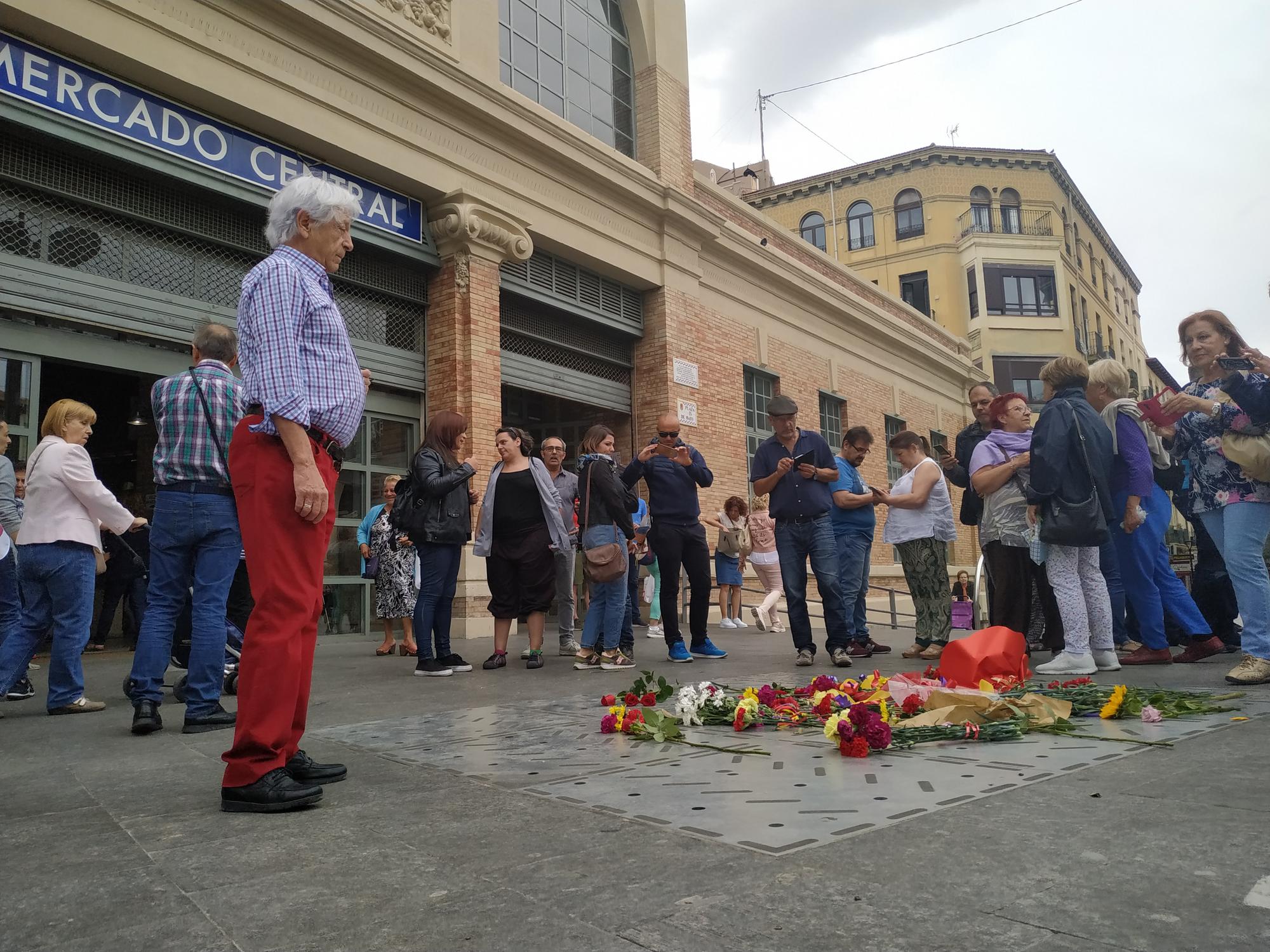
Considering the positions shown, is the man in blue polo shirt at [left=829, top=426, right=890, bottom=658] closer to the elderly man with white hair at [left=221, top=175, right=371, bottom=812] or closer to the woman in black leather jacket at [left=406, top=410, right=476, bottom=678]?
the woman in black leather jacket at [left=406, top=410, right=476, bottom=678]

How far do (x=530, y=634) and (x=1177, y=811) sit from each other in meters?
5.38

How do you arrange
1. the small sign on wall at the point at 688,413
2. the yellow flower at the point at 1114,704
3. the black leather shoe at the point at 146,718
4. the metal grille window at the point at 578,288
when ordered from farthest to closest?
1. the small sign on wall at the point at 688,413
2. the metal grille window at the point at 578,288
3. the black leather shoe at the point at 146,718
4. the yellow flower at the point at 1114,704

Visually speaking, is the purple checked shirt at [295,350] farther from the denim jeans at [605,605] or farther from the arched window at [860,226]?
the arched window at [860,226]

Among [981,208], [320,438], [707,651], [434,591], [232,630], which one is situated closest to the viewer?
[320,438]

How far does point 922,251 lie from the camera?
3712cm

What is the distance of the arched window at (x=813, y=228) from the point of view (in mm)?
39312

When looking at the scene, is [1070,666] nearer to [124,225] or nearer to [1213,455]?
[1213,455]

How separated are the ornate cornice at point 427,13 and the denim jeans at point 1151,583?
9.25 m

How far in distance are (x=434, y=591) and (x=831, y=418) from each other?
14452 mm

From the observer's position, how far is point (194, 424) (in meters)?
4.41

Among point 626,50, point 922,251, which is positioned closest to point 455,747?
point 626,50

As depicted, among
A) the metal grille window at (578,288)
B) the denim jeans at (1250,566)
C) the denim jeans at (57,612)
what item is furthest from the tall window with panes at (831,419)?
the denim jeans at (57,612)

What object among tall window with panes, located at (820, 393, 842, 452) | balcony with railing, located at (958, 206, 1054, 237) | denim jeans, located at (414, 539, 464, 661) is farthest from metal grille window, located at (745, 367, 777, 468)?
balcony with railing, located at (958, 206, 1054, 237)

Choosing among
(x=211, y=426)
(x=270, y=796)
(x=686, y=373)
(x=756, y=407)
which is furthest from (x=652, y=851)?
(x=756, y=407)
